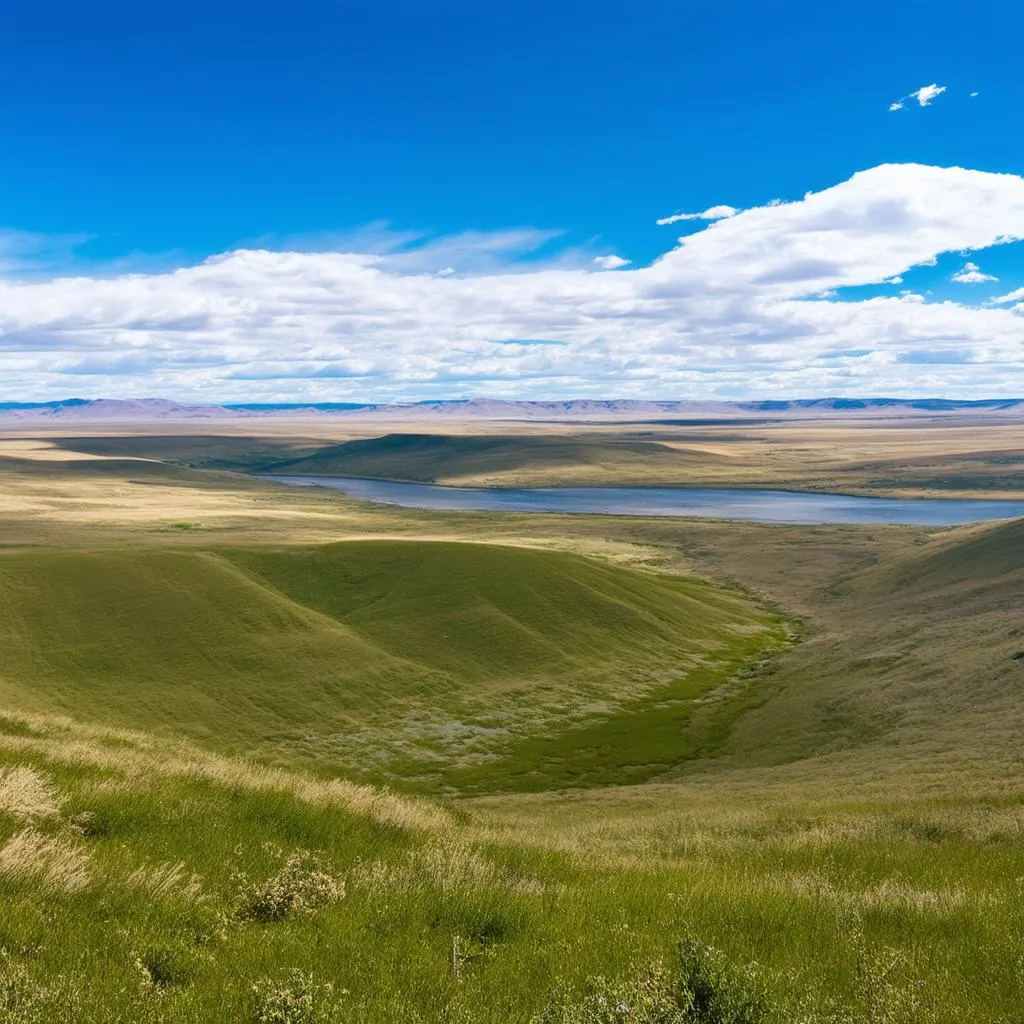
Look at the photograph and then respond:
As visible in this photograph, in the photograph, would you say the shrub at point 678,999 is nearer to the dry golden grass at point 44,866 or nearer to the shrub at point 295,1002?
the shrub at point 295,1002

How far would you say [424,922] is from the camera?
8719 mm

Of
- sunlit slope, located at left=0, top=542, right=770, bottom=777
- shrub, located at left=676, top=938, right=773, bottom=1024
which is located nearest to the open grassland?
shrub, located at left=676, top=938, right=773, bottom=1024

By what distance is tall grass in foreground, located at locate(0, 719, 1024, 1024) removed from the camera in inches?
261

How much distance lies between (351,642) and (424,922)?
5642cm

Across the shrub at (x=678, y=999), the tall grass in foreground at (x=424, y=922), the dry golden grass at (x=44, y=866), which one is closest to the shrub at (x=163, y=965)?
the tall grass in foreground at (x=424, y=922)

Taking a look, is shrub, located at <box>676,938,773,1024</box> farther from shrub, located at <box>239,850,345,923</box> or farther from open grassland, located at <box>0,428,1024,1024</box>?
shrub, located at <box>239,850,345,923</box>

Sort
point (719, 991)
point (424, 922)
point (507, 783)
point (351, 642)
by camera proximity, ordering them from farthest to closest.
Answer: point (351, 642)
point (507, 783)
point (424, 922)
point (719, 991)

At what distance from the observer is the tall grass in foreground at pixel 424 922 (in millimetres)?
6629

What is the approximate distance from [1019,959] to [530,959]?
5.24 meters

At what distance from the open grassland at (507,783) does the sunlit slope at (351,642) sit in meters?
0.33

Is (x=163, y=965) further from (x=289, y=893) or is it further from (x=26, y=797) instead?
(x=26, y=797)

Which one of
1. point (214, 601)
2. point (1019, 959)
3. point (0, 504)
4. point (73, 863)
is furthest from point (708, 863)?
point (0, 504)

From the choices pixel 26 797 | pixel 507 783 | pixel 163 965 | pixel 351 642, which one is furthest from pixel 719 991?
pixel 351 642

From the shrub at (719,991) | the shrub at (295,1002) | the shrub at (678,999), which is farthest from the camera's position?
the shrub at (719,991)
